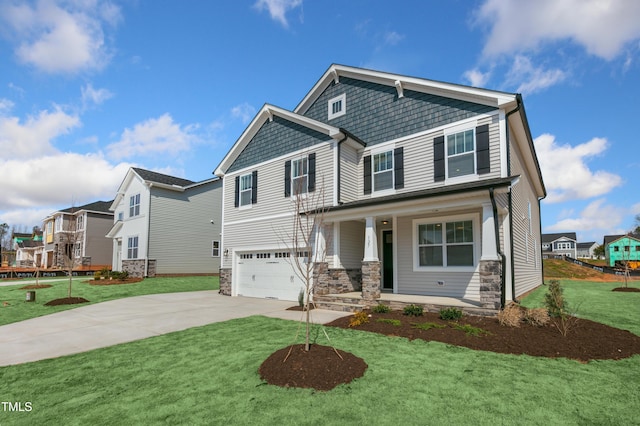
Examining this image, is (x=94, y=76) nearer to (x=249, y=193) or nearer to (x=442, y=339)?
(x=249, y=193)

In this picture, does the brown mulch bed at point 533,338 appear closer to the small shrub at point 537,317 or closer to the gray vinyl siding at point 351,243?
the small shrub at point 537,317

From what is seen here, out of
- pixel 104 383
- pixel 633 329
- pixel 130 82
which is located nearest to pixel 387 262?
pixel 633 329

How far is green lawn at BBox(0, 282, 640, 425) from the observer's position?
3789 millimetres

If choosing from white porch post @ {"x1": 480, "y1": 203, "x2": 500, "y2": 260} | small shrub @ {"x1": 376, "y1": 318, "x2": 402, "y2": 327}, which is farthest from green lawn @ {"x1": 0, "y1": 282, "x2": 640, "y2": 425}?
white porch post @ {"x1": 480, "y1": 203, "x2": 500, "y2": 260}

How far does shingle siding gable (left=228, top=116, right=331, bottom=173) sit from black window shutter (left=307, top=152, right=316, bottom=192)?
54 centimetres

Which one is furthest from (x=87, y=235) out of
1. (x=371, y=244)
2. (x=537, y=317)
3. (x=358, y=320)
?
(x=537, y=317)

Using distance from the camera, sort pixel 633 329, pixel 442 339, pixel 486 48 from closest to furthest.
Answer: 1. pixel 442 339
2. pixel 633 329
3. pixel 486 48

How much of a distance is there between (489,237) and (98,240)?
115 feet

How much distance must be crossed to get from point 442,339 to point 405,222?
18.6 feet

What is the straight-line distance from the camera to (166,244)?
23844 millimetres

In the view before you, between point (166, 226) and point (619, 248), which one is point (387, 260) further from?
point (619, 248)

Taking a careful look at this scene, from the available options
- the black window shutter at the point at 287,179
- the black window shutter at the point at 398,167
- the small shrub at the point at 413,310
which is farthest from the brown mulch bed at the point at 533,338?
the black window shutter at the point at 287,179

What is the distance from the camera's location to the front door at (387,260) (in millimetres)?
13203

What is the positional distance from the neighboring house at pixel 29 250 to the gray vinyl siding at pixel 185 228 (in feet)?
102
